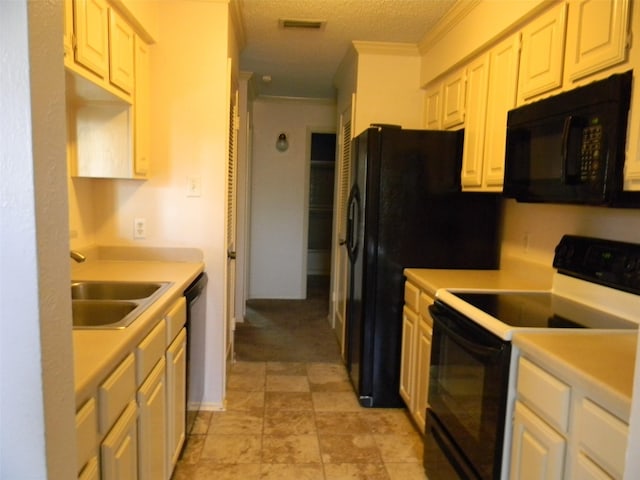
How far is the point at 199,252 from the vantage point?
8.90 ft

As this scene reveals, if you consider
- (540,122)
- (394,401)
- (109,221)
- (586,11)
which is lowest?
(394,401)

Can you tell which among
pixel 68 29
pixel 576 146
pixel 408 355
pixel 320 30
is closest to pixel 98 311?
pixel 68 29

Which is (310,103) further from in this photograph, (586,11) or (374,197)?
(586,11)

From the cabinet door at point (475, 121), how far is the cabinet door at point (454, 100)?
0.25 ft

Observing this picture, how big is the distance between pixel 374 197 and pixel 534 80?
3.48 feet

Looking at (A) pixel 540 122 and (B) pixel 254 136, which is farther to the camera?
(B) pixel 254 136

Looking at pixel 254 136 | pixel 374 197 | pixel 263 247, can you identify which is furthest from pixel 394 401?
pixel 254 136

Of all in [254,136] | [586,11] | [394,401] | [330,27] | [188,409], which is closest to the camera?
[586,11]

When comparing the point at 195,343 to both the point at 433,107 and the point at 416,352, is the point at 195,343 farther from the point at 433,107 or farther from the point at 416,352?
the point at 433,107

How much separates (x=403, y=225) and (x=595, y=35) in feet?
4.60

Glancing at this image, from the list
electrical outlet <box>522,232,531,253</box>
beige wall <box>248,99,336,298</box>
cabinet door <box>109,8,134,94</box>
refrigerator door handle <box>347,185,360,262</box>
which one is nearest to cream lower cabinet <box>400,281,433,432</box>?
refrigerator door handle <box>347,185,360,262</box>

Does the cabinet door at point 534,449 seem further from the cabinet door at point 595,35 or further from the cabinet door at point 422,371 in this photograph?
the cabinet door at point 595,35

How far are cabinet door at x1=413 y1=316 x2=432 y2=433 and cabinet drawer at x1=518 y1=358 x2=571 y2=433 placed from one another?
0.86m

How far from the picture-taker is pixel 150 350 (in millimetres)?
1592
